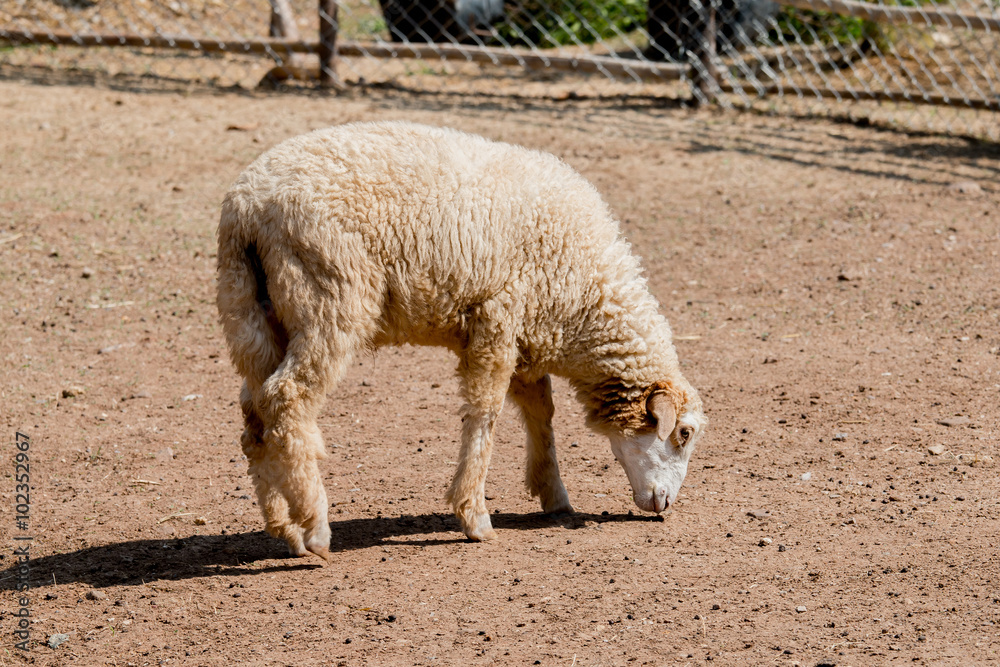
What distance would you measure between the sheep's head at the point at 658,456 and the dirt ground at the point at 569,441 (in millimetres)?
163

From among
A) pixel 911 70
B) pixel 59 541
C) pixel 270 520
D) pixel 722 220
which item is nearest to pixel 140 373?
pixel 59 541

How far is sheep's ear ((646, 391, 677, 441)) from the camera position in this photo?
445cm

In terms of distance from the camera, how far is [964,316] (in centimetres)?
666

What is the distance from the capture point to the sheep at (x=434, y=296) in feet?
13.3

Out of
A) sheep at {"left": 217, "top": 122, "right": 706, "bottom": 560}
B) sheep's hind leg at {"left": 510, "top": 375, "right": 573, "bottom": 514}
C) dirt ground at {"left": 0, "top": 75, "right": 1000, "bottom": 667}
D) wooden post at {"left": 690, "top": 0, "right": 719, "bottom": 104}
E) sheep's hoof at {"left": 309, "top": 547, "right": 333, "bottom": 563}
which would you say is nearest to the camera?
dirt ground at {"left": 0, "top": 75, "right": 1000, "bottom": 667}

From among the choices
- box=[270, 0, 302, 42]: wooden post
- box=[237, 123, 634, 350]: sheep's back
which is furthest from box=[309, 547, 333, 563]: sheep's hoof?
box=[270, 0, 302, 42]: wooden post

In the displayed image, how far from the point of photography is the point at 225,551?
14.8 ft

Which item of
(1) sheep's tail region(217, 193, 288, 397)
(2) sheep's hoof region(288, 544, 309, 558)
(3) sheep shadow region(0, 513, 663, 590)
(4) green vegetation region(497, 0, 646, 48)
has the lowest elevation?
(3) sheep shadow region(0, 513, 663, 590)

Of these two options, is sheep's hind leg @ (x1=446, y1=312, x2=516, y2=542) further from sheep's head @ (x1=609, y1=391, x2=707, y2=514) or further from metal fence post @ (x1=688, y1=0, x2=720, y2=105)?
metal fence post @ (x1=688, y1=0, x2=720, y2=105)

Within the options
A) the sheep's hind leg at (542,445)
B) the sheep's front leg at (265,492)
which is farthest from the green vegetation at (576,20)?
the sheep's front leg at (265,492)

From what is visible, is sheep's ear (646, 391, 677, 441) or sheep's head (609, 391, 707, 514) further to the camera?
sheep's head (609, 391, 707, 514)

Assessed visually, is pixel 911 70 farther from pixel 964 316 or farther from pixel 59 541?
pixel 59 541

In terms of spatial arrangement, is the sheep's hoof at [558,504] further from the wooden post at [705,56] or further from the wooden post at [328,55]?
the wooden post at [328,55]

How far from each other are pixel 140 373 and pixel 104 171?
3.38m
